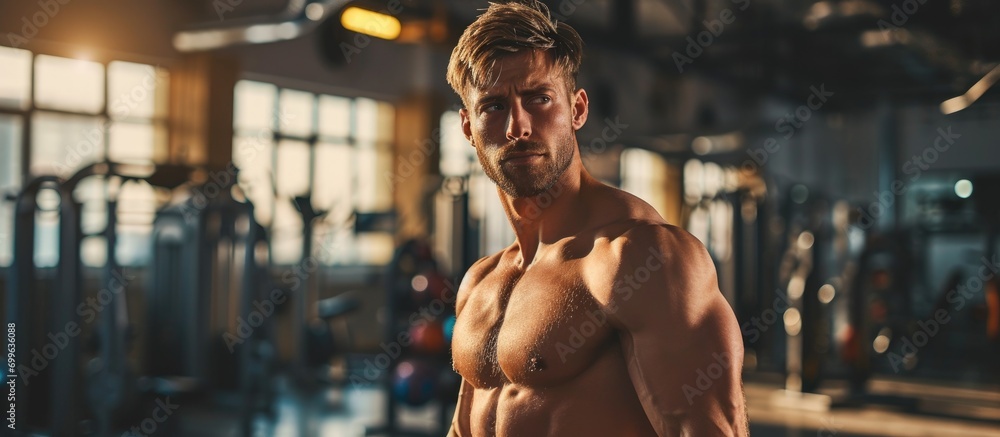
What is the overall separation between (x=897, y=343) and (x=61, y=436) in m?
6.16

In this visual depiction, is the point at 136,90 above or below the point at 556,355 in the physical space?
above

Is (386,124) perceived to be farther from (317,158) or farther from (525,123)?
(525,123)

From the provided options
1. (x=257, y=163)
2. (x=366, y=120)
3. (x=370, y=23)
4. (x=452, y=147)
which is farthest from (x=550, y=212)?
(x=452, y=147)

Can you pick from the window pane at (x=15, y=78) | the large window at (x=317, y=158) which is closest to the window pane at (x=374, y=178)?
the large window at (x=317, y=158)

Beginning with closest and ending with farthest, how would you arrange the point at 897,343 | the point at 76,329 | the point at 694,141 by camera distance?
the point at 76,329
the point at 897,343
the point at 694,141

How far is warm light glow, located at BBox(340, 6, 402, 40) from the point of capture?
3.79 meters

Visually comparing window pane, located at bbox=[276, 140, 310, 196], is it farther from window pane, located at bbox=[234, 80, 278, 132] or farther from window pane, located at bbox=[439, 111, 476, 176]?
window pane, located at bbox=[439, 111, 476, 176]

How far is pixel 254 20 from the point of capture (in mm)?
4320

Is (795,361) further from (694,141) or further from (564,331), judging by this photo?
(564,331)

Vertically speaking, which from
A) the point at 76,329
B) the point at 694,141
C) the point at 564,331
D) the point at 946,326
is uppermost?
the point at 694,141

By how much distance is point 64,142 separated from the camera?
6.23 meters

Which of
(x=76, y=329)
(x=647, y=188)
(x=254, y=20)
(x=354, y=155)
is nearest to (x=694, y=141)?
(x=354, y=155)

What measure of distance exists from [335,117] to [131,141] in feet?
6.62

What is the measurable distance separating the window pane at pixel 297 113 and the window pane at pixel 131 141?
1176 mm
